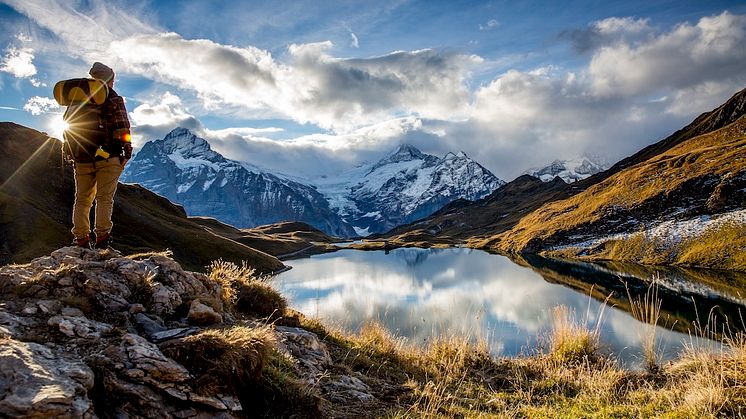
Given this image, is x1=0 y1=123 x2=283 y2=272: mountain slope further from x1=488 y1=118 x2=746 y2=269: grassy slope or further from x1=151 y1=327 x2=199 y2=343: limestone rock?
x1=488 y1=118 x2=746 y2=269: grassy slope

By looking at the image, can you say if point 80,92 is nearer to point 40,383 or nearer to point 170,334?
point 170,334

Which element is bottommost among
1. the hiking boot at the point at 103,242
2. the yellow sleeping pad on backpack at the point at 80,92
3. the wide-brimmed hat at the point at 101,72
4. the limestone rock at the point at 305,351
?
the limestone rock at the point at 305,351

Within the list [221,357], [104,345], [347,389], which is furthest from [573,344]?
[104,345]

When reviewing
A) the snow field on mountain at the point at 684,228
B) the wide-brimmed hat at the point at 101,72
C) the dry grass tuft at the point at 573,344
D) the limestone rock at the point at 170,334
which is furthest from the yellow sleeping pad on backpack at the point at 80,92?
the snow field on mountain at the point at 684,228

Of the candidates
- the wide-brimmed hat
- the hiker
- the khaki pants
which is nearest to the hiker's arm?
the hiker

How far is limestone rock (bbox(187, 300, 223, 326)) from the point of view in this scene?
7.74 meters

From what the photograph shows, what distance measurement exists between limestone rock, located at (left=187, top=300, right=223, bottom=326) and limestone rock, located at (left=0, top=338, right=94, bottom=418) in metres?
2.81

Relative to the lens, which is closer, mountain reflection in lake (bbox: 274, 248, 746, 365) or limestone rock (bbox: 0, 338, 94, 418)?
limestone rock (bbox: 0, 338, 94, 418)

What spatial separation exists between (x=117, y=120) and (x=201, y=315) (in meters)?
5.14

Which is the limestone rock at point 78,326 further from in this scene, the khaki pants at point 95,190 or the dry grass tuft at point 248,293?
the dry grass tuft at point 248,293

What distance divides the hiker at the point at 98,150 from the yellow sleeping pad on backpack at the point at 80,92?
9 centimetres

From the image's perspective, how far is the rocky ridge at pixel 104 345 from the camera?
14.2 feet

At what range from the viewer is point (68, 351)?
520cm

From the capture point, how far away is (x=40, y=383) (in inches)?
167
